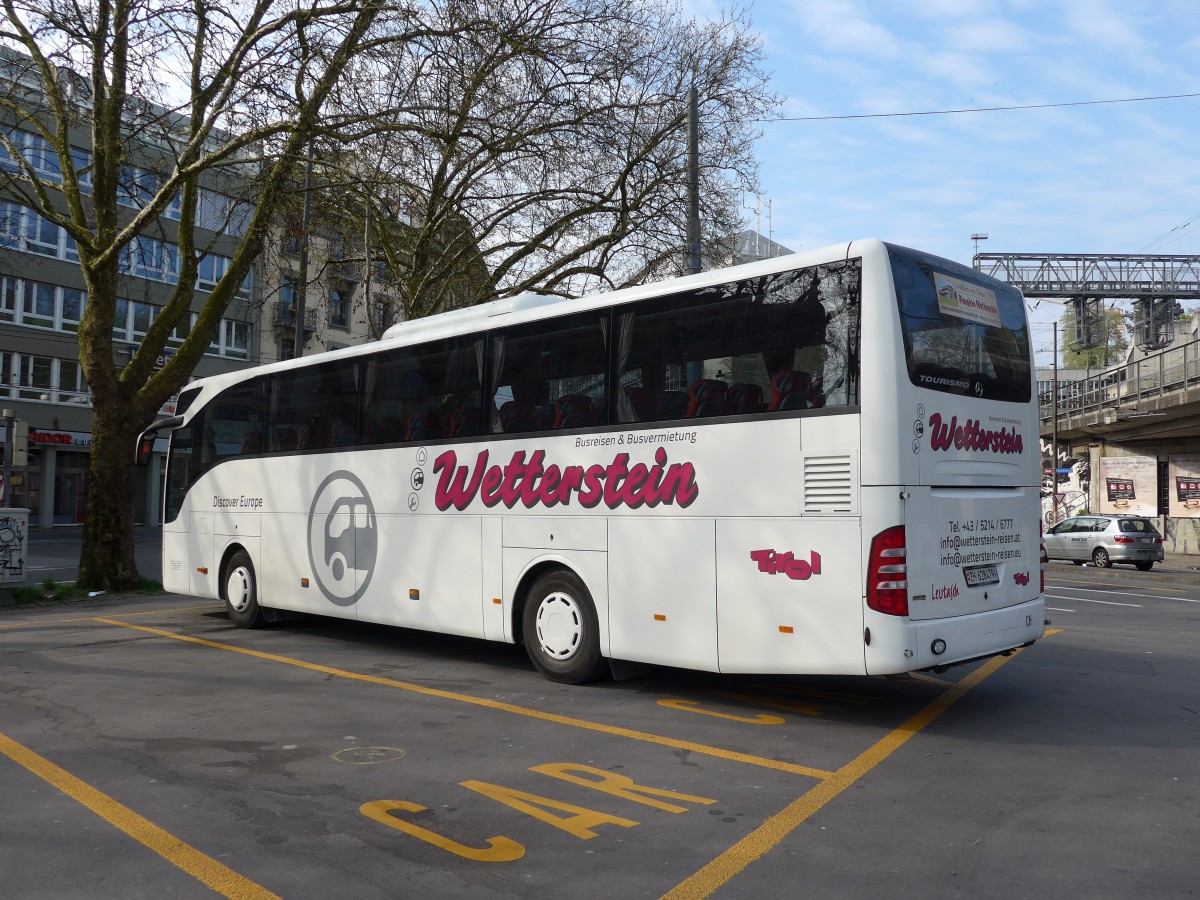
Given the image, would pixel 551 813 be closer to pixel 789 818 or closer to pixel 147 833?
pixel 789 818

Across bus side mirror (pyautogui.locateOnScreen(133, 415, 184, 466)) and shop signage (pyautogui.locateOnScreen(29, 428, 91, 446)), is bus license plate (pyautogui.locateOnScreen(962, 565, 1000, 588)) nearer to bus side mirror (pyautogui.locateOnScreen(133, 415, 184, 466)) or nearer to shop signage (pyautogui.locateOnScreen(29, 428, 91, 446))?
bus side mirror (pyautogui.locateOnScreen(133, 415, 184, 466))

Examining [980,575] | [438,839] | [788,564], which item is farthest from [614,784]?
[980,575]

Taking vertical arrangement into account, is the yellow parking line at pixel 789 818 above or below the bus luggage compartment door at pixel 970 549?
below

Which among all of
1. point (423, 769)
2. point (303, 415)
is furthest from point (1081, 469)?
point (423, 769)

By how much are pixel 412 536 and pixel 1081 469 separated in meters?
42.4

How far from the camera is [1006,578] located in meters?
7.75

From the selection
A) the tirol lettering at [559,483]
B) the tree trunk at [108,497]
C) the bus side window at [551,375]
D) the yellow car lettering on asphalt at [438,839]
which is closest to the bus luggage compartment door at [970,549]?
the tirol lettering at [559,483]

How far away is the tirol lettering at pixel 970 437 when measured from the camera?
713 centimetres

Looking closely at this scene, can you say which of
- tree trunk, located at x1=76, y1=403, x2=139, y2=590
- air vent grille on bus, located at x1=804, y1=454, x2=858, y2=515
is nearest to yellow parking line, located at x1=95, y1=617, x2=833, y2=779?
air vent grille on bus, located at x1=804, y1=454, x2=858, y2=515

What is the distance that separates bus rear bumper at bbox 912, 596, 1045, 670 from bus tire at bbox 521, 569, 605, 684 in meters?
2.75

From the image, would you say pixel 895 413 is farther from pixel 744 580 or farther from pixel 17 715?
pixel 17 715

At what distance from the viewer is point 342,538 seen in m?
11.4

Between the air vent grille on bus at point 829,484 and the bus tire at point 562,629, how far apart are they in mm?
2359

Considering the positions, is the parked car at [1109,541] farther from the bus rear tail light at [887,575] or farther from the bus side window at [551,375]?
the bus rear tail light at [887,575]
